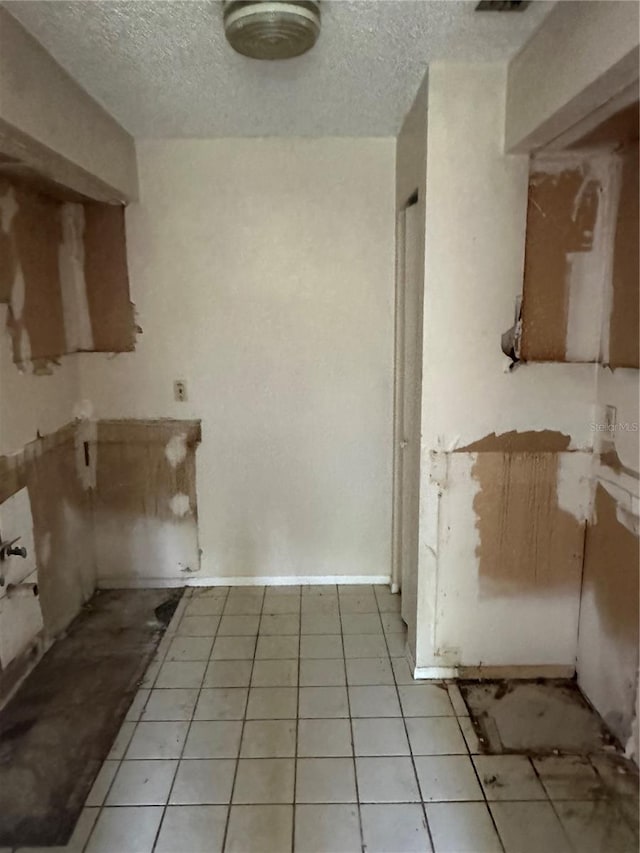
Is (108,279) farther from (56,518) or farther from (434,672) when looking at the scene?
(434,672)

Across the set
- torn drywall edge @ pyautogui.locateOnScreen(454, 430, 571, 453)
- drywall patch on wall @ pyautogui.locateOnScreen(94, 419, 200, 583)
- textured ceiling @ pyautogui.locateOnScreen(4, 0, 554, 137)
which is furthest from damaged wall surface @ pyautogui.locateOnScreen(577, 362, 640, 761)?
drywall patch on wall @ pyautogui.locateOnScreen(94, 419, 200, 583)

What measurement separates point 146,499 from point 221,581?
626mm

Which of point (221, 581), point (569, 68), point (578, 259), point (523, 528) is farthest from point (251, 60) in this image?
point (221, 581)

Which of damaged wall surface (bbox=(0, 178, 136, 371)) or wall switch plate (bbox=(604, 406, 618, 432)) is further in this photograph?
damaged wall surface (bbox=(0, 178, 136, 371))

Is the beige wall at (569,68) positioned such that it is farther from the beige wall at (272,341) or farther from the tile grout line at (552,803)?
the tile grout line at (552,803)

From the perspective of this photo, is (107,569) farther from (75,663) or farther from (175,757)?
(175,757)

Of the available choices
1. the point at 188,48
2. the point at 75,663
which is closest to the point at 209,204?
the point at 188,48

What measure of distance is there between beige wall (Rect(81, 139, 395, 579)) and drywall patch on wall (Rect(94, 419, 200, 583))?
76mm

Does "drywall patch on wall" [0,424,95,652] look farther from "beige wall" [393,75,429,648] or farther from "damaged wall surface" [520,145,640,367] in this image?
"damaged wall surface" [520,145,640,367]

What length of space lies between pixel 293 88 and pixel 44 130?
37.2 inches

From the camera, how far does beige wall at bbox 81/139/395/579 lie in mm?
3004

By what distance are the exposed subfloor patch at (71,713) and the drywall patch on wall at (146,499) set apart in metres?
0.19

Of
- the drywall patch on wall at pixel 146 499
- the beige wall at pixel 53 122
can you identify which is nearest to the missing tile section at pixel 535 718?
the drywall patch on wall at pixel 146 499

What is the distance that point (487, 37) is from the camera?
6.36 feet
